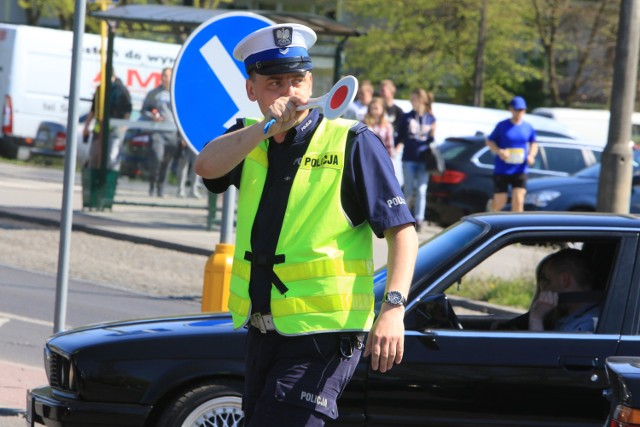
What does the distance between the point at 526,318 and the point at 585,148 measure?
48.4 ft

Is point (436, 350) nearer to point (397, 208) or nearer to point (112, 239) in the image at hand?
point (397, 208)

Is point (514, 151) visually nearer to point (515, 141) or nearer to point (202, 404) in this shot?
point (515, 141)

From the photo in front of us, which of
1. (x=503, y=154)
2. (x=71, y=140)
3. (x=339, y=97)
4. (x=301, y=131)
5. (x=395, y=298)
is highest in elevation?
(x=339, y=97)

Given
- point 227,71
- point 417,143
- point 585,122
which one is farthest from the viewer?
point 585,122

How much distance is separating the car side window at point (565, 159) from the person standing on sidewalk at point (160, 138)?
606 cm

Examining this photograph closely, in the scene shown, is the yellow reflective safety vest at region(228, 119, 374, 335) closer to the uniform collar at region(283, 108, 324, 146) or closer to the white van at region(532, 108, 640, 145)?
the uniform collar at region(283, 108, 324, 146)

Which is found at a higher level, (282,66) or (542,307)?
(282,66)

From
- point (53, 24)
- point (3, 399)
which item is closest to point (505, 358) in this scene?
point (3, 399)

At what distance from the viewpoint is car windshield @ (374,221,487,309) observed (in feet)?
18.1

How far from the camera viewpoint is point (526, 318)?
612 cm

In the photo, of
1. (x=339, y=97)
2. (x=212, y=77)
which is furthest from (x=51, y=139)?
(x=339, y=97)

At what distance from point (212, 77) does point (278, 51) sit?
10.1ft

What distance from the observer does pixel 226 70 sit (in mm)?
A: 6734

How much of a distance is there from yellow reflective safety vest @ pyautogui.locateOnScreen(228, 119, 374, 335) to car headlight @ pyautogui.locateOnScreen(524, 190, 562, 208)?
14.1 m
